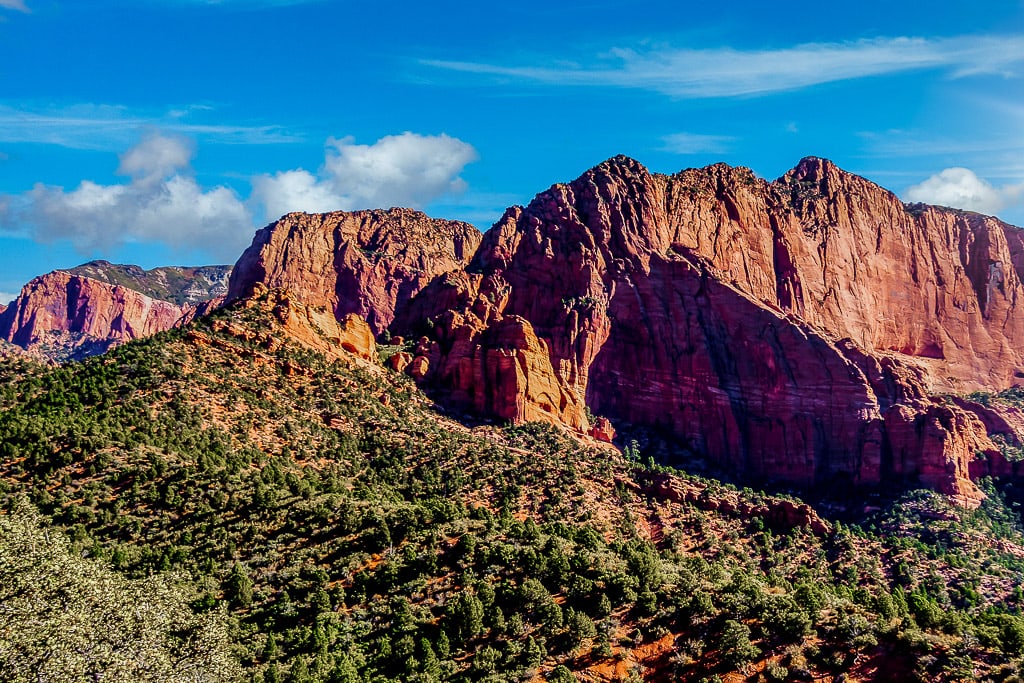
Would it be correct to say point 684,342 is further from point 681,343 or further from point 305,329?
point 305,329

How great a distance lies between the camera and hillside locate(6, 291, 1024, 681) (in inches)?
1925

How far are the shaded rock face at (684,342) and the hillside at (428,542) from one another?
20.2 m

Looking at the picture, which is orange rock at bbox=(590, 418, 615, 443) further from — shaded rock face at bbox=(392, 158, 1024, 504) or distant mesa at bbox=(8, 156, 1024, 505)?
shaded rock face at bbox=(392, 158, 1024, 504)

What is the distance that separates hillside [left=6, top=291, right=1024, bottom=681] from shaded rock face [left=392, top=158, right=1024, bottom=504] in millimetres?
20226

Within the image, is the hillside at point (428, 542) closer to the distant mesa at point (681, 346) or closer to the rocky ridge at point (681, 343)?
the distant mesa at point (681, 346)

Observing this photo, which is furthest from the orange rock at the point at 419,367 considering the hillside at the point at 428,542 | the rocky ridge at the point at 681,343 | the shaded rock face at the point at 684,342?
the hillside at the point at 428,542

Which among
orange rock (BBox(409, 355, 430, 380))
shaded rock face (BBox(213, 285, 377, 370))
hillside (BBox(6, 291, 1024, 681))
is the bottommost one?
hillside (BBox(6, 291, 1024, 681))

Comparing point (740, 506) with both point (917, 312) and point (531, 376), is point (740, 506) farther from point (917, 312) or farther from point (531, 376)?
point (917, 312)

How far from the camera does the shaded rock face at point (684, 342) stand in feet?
404

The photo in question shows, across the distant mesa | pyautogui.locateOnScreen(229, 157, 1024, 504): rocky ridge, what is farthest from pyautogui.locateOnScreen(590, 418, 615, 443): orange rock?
pyautogui.locateOnScreen(229, 157, 1024, 504): rocky ridge

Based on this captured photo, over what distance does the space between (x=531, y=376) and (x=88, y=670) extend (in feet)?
279

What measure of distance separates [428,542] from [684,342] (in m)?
96.6

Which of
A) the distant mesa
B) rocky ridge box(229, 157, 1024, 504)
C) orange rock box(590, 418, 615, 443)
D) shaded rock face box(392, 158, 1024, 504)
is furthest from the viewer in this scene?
orange rock box(590, 418, 615, 443)

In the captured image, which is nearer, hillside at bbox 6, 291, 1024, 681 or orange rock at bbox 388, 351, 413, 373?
hillside at bbox 6, 291, 1024, 681
